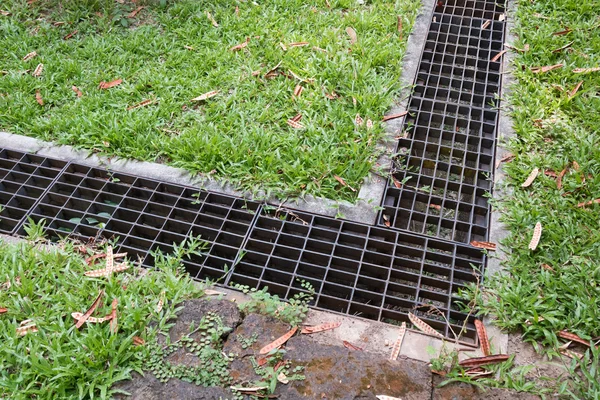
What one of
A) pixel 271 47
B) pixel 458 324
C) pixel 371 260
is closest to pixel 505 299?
pixel 458 324

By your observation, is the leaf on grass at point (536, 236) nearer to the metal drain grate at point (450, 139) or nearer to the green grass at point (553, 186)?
the green grass at point (553, 186)

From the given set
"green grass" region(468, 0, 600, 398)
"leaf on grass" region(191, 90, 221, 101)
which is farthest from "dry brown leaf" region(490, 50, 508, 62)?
"leaf on grass" region(191, 90, 221, 101)

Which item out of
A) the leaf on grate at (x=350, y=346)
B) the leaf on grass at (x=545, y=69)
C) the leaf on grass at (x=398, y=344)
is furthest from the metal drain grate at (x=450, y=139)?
the leaf on grate at (x=350, y=346)

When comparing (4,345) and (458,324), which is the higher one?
(4,345)

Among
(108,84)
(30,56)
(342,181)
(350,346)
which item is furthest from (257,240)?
(30,56)

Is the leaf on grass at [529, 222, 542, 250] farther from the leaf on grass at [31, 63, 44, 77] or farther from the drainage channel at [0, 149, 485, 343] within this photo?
the leaf on grass at [31, 63, 44, 77]

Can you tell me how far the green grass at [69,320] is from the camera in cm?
235

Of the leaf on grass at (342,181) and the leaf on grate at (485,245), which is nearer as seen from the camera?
the leaf on grate at (485,245)

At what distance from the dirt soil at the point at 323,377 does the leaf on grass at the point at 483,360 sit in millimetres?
99

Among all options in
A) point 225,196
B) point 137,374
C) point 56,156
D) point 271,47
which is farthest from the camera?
point 271,47

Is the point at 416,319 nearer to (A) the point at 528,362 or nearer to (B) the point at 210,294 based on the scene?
(A) the point at 528,362

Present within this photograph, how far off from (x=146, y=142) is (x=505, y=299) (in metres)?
2.28

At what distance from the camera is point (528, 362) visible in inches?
98.5

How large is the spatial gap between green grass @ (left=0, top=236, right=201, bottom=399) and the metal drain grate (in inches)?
51.4
